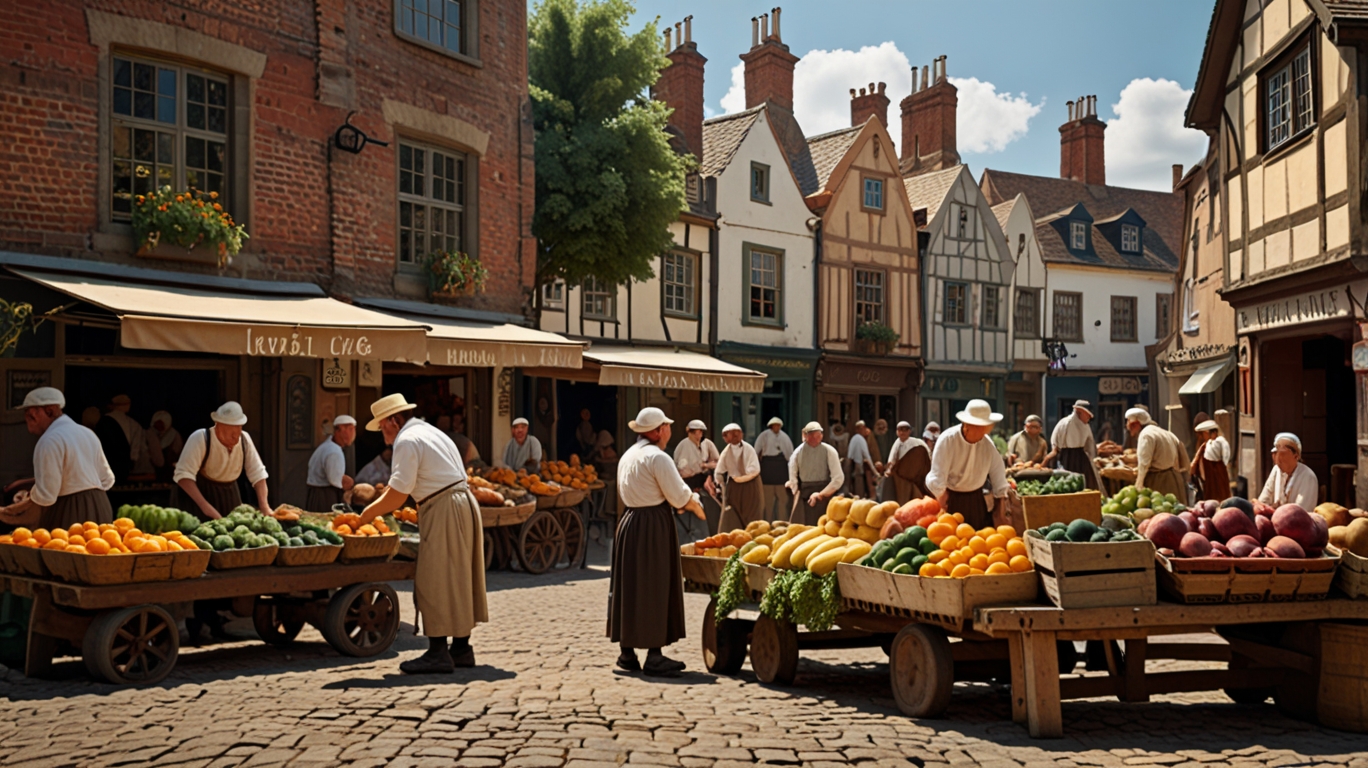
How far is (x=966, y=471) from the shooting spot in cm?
903

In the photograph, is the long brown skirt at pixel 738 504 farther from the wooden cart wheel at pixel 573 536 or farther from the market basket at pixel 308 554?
the market basket at pixel 308 554

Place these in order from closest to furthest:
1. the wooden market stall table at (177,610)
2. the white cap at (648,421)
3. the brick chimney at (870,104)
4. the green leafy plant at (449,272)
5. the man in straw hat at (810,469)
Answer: the wooden market stall table at (177,610) → the white cap at (648,421) → the man in straw hat at (810,469) → the green leafy plant at (449,272) → the brick chimney at (870,104)

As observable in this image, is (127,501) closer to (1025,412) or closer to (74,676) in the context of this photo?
(74,676)

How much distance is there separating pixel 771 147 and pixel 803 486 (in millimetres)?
12279

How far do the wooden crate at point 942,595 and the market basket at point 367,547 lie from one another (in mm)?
3608

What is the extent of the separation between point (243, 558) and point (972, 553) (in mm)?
4635

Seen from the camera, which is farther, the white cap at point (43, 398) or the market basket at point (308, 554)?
the market basket at point (308, 554)

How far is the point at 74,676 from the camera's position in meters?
7.24

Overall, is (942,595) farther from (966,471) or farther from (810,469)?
(810,469)

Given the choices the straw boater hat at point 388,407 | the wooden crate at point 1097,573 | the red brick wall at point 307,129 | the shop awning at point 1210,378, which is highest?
the red brick wall at point 307,129

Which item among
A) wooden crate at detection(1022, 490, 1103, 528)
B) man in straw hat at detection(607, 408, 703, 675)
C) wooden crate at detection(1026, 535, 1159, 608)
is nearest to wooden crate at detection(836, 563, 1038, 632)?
wooden crate at detection(1026, 535, 1159, 608)

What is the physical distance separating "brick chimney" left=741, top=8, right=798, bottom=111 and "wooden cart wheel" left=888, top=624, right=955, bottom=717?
23.1 m

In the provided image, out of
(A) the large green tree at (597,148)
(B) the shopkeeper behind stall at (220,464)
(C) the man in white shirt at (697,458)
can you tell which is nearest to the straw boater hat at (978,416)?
(B) the shopkeeper behind stall at (220,464)

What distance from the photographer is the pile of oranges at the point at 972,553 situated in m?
6.23
